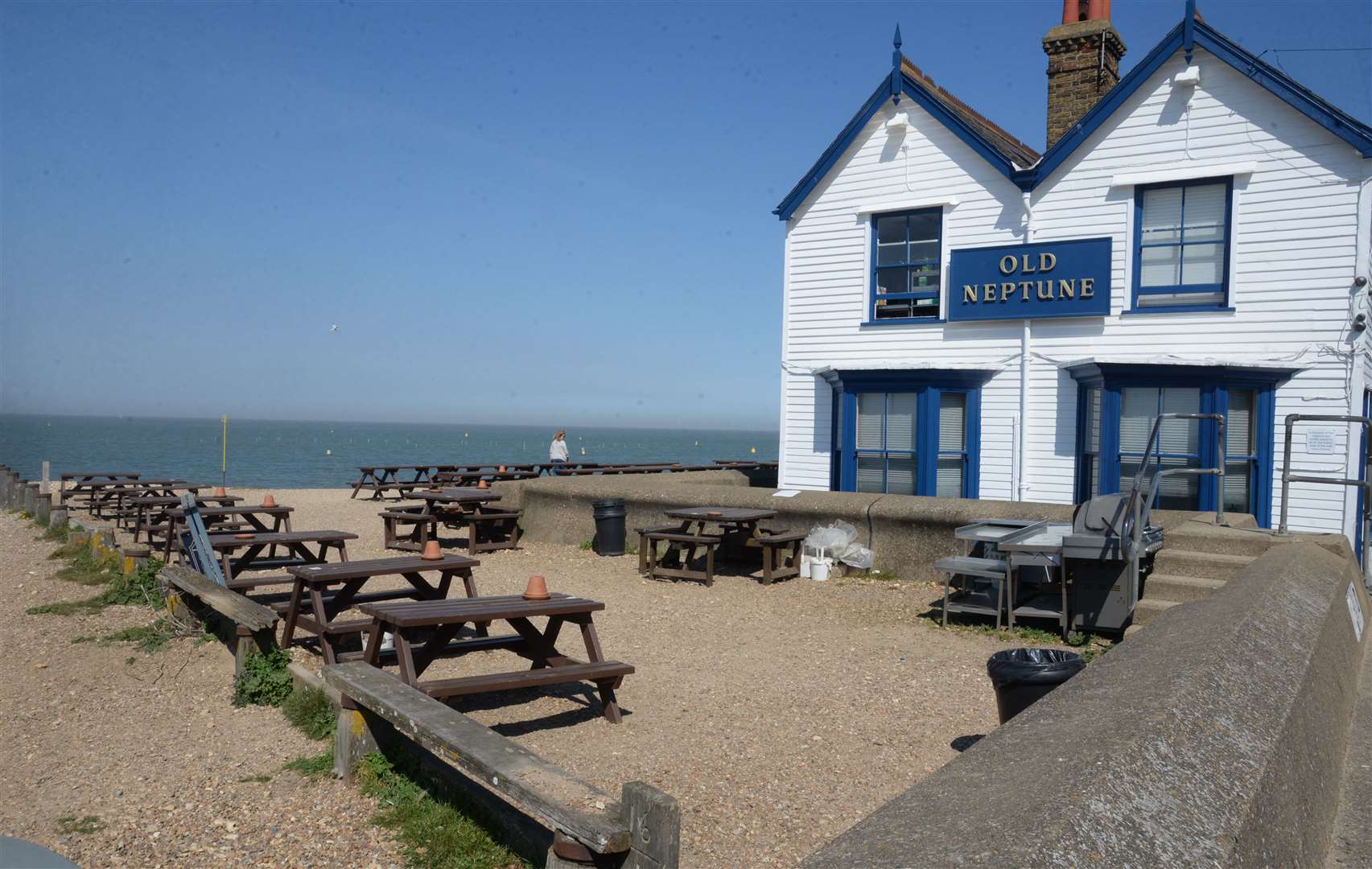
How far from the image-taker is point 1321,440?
1237cm

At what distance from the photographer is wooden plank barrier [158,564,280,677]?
7560 mm

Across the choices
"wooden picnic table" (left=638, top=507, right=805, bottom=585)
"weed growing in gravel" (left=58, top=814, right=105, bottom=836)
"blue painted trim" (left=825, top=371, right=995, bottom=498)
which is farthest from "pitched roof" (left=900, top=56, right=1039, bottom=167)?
"weed growing in gravel" (left=58, top=814, right=105, bottom=836)

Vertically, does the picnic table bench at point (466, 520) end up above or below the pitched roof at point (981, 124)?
below

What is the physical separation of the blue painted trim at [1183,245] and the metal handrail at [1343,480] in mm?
2088

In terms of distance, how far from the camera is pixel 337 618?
9945mm

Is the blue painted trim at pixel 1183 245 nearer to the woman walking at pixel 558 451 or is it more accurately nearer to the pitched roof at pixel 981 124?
the pitched roof at pixel 981 124

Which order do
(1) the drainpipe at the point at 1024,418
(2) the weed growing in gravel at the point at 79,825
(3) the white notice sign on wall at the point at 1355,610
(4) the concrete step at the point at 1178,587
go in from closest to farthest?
(2) the weed growing in gravel at the point at 79,825
(3) the white notice sign on wall at the point at 1355,610
(4) the concrete step at the point at 1178,587
(1) the drainpipe at the point at 1024,418

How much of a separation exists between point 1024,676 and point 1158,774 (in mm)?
2790

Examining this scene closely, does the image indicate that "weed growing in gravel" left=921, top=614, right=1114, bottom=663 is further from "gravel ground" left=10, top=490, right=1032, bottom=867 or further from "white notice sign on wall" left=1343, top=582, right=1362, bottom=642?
"white notice sign on wall" left=1343, top=582, right=1362, bottom=642

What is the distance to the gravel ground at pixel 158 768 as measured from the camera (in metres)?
4.94

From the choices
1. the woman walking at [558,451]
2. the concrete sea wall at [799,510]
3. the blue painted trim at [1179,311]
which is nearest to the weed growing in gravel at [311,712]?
the concrete sea wall at [799,510]

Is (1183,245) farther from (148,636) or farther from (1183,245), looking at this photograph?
(148,636)

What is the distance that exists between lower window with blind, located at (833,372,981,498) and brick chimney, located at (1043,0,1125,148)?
4695mm

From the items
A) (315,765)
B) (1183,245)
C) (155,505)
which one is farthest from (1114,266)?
(155,505)
